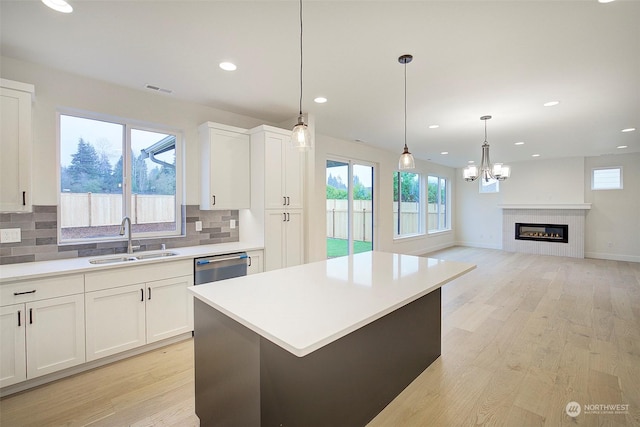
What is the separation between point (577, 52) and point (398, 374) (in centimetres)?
298

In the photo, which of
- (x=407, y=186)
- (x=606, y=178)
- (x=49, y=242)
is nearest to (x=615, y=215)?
(x=606, y=178)

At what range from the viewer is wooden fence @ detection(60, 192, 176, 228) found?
2836 millimetres

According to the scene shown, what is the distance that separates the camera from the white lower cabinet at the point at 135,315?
2.44m

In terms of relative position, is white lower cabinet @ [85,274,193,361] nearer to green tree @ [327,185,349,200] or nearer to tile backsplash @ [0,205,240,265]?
tile backsplash @ [0,205,240,265]

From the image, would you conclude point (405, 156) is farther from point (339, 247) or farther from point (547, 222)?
point (547, 222)

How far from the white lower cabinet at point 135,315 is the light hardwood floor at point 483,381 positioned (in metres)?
0.18

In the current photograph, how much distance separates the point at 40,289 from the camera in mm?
2188

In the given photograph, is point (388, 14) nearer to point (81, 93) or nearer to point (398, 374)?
point (398, 374)

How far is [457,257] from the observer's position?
25.0 feet

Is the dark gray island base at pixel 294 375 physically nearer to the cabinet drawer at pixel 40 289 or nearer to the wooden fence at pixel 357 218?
the cabinet drawer at pixel 40 289

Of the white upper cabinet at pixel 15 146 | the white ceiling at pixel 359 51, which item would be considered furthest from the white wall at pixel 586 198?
the white upper cabinet at pixel 15 146

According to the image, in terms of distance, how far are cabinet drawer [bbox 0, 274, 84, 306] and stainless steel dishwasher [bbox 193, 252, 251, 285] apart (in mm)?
939

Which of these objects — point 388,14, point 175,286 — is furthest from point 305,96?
point 175,286

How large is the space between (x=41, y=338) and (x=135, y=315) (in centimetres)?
62
